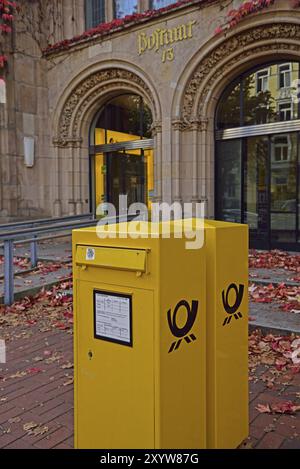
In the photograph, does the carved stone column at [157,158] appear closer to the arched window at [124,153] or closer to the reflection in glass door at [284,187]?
the arched window at [124,153]

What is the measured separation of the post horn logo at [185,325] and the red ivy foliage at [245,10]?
879 centimetres

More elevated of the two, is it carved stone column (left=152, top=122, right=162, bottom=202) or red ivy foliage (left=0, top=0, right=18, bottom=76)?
red ivy foliage (left=0, top=0, right=18, bottom=76)

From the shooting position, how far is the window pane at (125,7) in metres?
11.9

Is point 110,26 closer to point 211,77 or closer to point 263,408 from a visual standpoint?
point 211,77

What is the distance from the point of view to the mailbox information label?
7.05 ft

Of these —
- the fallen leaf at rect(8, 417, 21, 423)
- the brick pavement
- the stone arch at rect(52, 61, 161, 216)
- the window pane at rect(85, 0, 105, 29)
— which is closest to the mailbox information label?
the brick pavement

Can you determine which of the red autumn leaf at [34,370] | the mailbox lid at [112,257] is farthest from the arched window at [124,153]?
the mailbox lid at [112,257]

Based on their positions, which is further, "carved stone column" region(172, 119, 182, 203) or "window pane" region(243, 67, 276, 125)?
"carved stone column" region(172, 119, 182, 203)

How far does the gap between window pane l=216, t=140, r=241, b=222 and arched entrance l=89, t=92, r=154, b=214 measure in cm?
213

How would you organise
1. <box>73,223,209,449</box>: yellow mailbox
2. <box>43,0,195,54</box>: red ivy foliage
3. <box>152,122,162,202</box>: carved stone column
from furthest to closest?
<box>152,122,162,202</box>: carved stone column
<box>43,0,195,54</box>: red ivy foliage
<box>73,223,209,449</box>: yellow mailbox

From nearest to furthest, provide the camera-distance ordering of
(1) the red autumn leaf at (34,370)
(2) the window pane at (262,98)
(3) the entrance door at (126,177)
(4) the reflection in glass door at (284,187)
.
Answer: (1) the red autumn leaf at (34,370)
(2) the window pane at (262,98)
(4) the reflection in glass door at (284,187)
(3) the entrance door at (126,177)

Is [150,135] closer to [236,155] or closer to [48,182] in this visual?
[236,155]

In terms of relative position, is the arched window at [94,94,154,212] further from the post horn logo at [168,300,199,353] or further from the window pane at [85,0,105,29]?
the post horn logo at [168,300,199,353]
